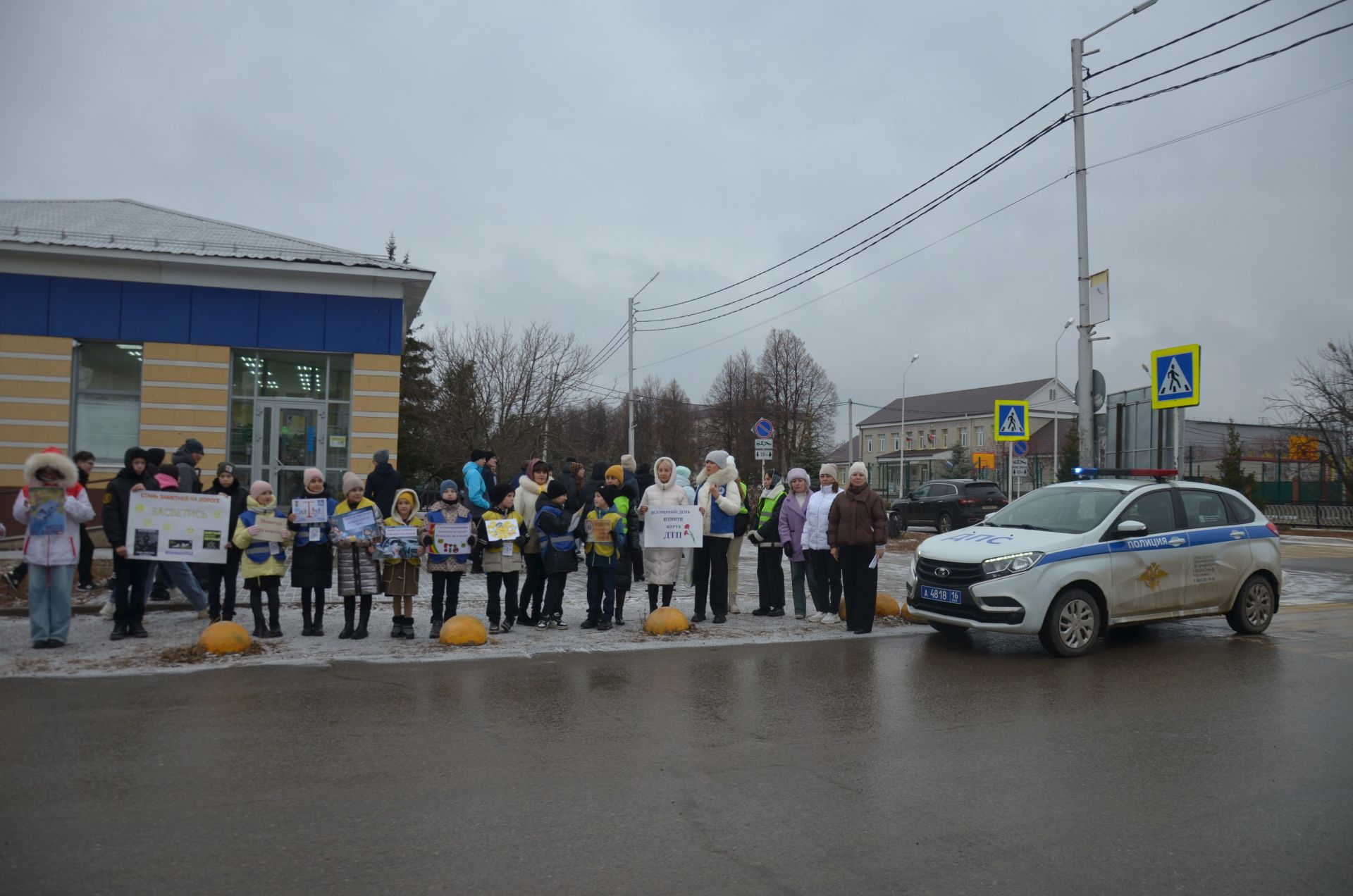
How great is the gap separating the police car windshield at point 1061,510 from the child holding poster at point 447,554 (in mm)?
5906

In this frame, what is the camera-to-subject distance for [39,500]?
29.4 ft

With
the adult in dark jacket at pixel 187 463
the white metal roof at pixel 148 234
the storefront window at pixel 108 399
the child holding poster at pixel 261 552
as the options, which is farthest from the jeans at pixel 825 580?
the storefront window at pixel 108 399

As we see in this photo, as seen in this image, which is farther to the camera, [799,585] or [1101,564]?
[799,585]

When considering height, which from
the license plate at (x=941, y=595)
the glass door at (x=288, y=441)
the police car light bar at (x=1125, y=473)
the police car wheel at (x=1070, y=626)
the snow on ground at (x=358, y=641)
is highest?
the glass door at (x=288, y=441)

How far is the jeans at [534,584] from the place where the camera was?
433 inches

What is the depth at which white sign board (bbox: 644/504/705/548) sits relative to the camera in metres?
11.0

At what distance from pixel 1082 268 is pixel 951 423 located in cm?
8598

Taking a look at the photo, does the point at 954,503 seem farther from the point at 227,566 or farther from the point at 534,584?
the point at 227,566

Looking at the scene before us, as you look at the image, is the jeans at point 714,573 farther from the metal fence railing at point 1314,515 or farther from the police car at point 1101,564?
the metal fence railing at point 1314,515

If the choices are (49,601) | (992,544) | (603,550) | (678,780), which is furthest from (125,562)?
(992,544)

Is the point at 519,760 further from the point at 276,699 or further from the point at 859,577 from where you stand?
the point at 859,577

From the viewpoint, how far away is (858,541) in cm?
1080

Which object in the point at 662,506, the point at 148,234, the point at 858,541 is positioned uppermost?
the point at 148,234

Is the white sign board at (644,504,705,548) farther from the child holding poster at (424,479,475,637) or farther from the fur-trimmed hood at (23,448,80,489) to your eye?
the fur-trimmed hood at (23,448,80,489)
